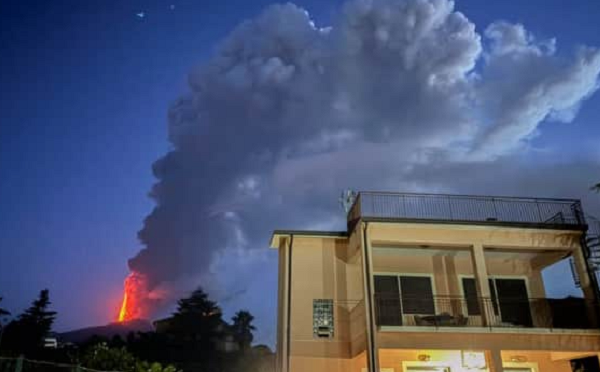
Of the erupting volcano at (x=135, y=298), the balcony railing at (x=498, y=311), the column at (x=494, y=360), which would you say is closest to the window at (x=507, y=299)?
the balcony railing at (x=498, y=311)

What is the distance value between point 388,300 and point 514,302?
4.23 m

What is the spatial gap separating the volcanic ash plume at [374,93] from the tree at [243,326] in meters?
12.8

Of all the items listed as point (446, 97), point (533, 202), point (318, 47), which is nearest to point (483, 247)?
point (533, 202)

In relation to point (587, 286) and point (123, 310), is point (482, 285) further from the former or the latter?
point (123, 310)

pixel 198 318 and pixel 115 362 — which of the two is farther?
pixel 198 318

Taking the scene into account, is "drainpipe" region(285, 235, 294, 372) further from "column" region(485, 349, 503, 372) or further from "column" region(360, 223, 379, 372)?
"column" region(485, 349, 503, 372)

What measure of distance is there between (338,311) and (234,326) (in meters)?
33.4

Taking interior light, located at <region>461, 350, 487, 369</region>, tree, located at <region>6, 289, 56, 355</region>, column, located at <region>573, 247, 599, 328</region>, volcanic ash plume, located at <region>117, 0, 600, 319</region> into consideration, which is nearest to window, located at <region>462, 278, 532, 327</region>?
column, located at <region>573, 247, 599, 328</region>

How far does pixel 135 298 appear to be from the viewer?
107 m

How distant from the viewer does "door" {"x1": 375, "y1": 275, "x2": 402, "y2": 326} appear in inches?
531

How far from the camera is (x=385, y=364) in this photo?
13.2 meters

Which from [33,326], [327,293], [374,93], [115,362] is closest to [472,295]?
[327,293]

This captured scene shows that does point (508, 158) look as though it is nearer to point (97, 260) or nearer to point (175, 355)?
point (175, 355)

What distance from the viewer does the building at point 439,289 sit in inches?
468
